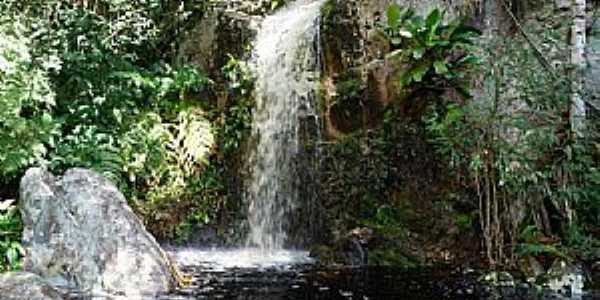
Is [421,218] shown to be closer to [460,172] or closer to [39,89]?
[460,172]

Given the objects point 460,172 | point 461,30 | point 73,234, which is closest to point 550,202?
point 460,172

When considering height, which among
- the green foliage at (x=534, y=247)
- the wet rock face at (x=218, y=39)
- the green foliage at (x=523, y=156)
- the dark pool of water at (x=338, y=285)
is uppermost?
the wet rock face at (x=218, y=39)

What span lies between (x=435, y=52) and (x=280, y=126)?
2.30m

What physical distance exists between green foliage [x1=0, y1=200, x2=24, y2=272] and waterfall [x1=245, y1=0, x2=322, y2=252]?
2856mm

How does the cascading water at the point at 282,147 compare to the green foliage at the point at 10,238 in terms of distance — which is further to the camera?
the cascading water at the point at 282,147

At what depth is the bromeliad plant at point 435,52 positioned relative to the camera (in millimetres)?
8953

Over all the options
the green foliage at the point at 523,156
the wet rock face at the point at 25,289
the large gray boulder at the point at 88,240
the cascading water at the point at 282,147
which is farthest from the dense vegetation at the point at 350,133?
the wet rock face at the point at 25,289

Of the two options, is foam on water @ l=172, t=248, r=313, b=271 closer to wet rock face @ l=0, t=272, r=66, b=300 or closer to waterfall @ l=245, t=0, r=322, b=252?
waterfall @ l=245, t=0, r=322, b=252

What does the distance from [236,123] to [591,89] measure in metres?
4.67

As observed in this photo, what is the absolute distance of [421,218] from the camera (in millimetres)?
8492

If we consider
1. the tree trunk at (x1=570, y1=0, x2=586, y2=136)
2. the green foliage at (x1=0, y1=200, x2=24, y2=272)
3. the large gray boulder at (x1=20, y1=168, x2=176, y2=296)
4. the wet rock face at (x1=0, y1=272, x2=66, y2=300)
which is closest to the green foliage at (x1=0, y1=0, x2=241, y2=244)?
the green foliage at (x1=0, y1=200, x2=24, y2=272)

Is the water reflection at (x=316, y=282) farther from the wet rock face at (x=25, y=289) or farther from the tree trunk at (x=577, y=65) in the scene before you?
the tree trunk at (x=577, y=65)

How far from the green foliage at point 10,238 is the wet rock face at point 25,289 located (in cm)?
142

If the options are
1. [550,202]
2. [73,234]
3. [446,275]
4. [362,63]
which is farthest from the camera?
[362,63]
